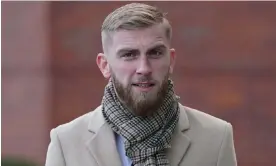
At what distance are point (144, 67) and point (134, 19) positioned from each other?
8.8 inches

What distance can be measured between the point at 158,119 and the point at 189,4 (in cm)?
618

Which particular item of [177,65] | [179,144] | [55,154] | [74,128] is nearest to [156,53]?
[179,144]

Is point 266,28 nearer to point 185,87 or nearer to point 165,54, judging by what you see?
point 185,87

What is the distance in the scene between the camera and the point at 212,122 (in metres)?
3.91

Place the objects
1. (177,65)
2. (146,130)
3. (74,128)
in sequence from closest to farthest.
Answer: (146,130) < (74,128) < (177,65)

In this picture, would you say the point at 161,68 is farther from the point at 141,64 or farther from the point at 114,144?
the point at 114,144

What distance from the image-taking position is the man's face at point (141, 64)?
3580 mm

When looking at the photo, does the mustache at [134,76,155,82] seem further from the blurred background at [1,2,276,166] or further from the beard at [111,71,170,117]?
the blurred background at [1,2,276,166]

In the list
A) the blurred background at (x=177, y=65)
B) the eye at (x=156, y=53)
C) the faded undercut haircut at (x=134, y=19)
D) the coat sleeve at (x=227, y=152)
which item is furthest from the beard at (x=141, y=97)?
the blurred background at (x=177, y=65)

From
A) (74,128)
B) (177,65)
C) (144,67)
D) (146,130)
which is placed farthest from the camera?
(177,65)

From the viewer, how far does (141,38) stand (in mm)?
3590

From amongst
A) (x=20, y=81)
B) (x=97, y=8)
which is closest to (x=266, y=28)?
(x=97, y=8)

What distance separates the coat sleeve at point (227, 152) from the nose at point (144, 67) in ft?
1.82

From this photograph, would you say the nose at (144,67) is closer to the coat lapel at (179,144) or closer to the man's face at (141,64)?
the man's face at (141,64)
